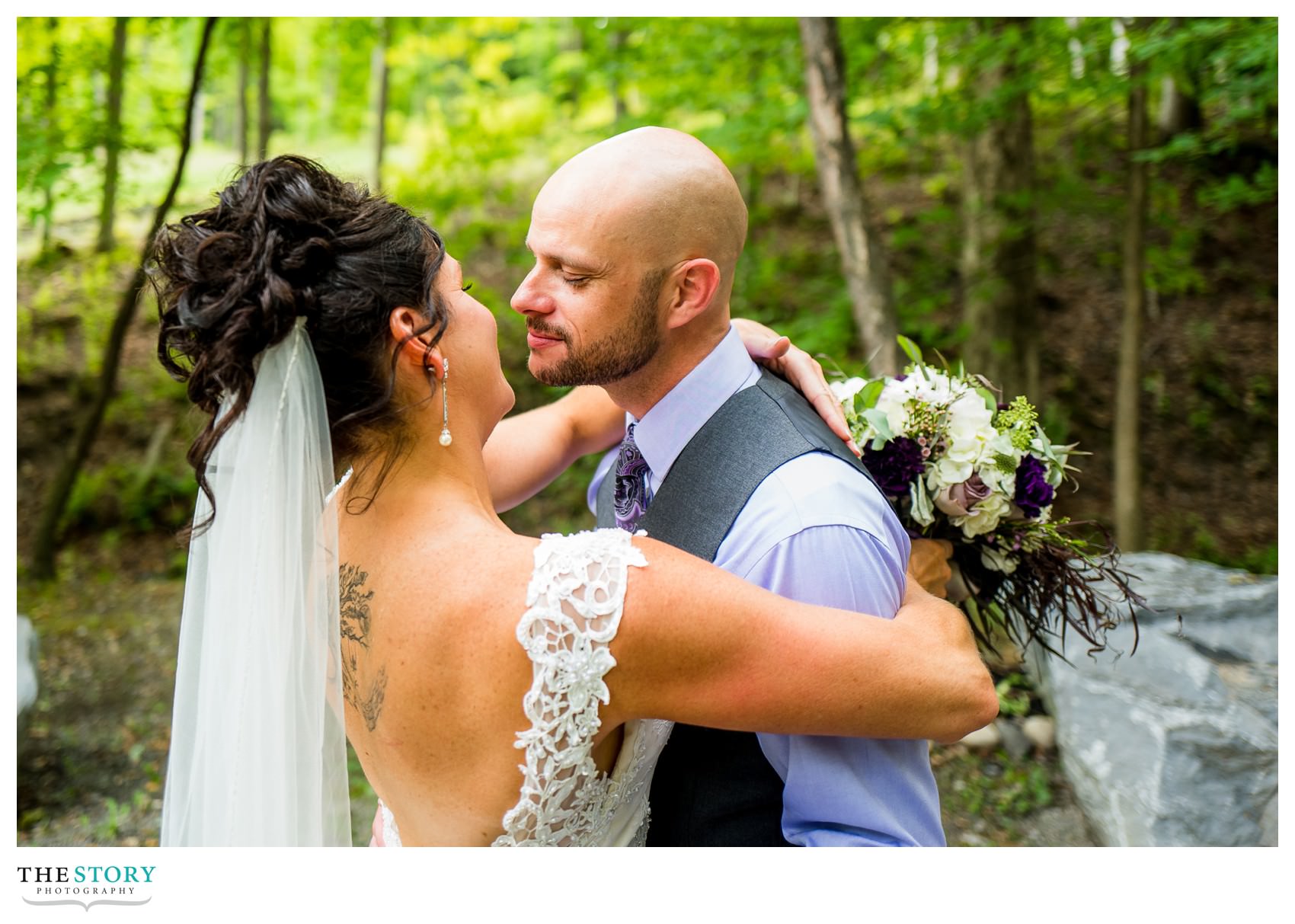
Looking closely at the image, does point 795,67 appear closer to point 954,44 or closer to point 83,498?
point 954,44

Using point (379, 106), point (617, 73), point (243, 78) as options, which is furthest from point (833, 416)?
point (243, 78)

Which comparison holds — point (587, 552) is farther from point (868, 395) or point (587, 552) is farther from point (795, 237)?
point (795, 237)

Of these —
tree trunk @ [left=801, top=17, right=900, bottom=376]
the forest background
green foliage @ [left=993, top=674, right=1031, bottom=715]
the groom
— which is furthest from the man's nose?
green foliage @ [left=993, top=674, right=1031, bottom=715]

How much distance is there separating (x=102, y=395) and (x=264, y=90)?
3.00 metres

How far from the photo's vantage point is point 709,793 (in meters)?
2.04

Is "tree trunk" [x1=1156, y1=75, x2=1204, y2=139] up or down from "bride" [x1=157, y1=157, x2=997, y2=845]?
up

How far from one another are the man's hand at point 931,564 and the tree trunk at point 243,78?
23.5ft

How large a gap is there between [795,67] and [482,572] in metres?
4.99

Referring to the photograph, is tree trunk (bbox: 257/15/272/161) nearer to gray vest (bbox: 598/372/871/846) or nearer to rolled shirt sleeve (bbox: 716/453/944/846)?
gray vest (bbox: 598/372/871/846)

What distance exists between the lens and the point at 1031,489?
2.24 metres

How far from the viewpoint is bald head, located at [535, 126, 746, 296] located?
2105 mm

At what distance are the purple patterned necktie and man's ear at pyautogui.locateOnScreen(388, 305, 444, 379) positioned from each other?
68 centimetres

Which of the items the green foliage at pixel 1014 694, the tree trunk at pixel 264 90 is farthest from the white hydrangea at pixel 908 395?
the tree trunk at pixel 264 90

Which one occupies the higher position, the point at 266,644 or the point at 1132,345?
the point at 1132,345
